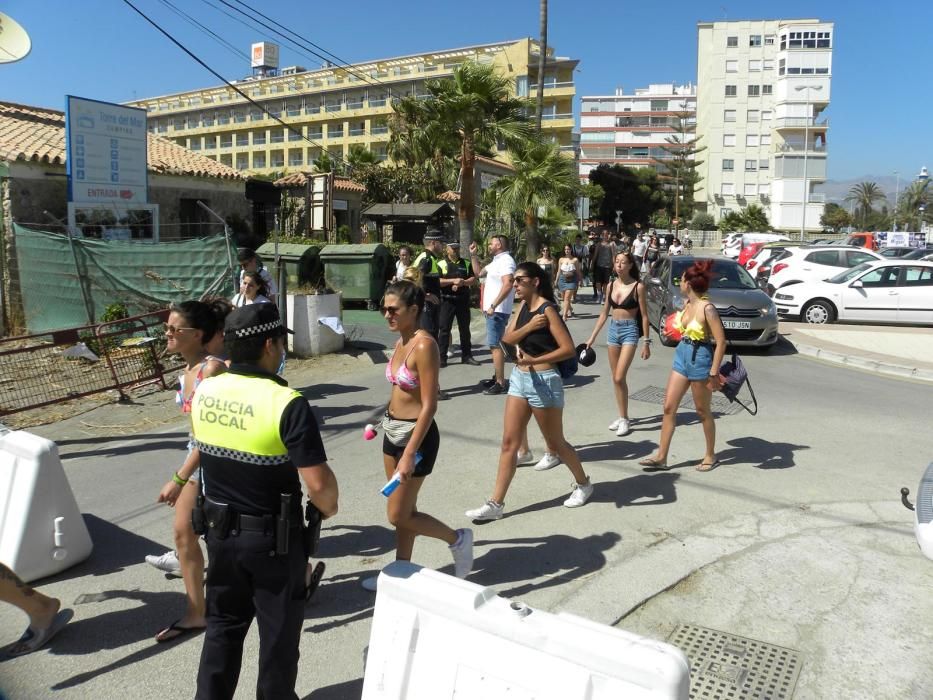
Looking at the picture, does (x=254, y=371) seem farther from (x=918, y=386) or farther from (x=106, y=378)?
(x=918, y=386)

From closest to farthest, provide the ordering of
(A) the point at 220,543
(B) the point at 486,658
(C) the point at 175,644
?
(B) the point at 486,658
(A) the point at 220,543
(C) the point at 175,644

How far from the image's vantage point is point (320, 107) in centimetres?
7425

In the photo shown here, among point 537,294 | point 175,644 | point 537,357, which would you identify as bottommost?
point 175,644

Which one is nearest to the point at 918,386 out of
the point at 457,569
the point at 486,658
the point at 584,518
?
the point at 584,518

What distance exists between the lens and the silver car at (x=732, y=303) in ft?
40.8

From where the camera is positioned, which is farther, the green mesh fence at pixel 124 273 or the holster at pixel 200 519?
the green mesh fence at pixel 124 273

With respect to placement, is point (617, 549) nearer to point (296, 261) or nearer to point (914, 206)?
point (296, 261)

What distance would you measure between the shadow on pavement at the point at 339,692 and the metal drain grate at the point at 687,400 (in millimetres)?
Result: 5669

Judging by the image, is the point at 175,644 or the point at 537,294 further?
the point at 537,294

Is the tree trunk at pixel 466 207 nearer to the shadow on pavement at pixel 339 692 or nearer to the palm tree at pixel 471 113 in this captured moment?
the palm tree at pixel 471 113

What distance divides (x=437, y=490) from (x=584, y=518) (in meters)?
1.17

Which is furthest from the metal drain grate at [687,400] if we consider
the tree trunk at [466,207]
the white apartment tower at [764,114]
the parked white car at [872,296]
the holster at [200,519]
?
the white apartment tower at [764,114]

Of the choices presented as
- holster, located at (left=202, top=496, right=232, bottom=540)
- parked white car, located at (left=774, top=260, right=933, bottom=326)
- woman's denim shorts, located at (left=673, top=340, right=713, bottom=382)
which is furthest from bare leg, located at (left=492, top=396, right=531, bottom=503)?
parked white car, located at (left=774, top=260, right=933, bottom=326)

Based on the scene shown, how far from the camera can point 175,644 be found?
3.66 meters
